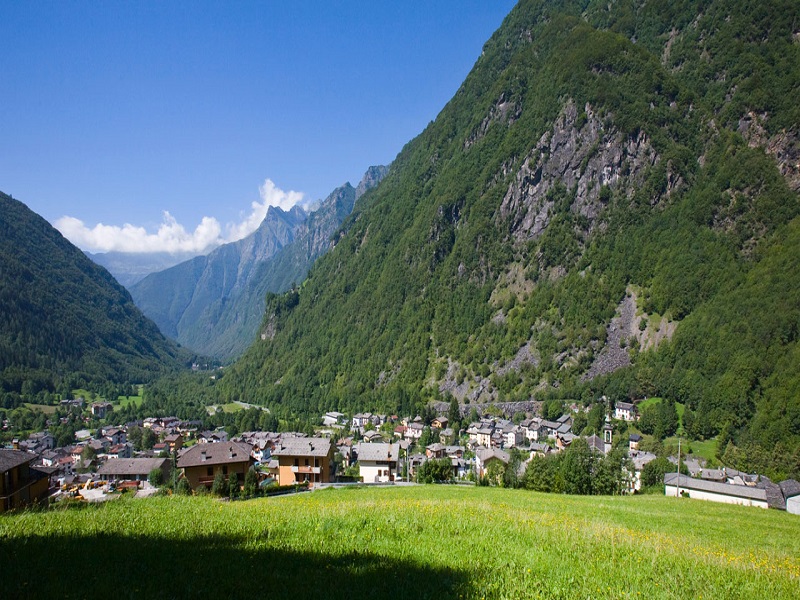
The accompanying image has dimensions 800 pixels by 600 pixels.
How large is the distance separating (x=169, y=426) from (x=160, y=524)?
489 ft

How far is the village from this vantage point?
153 ft

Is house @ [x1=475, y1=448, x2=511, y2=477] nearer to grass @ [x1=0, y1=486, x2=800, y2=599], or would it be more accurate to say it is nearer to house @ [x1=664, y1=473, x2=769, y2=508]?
house @ [x1=664, y1=473, x2=769, y2=508]

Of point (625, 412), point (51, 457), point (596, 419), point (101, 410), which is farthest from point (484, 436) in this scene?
point (101, 410)

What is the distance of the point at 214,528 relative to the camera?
11.5m

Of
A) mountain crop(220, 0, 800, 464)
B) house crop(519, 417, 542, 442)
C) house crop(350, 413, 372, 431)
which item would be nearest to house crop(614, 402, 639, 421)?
mountain crop(220, 0, 800, 464)

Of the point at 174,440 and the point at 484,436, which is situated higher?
the point at 484,436

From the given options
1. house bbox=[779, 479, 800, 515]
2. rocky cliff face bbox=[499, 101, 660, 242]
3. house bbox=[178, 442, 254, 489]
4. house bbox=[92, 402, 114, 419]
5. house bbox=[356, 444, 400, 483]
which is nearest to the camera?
house bbox=[178, 442, 254, 489]

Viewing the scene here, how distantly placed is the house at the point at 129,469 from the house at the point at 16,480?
4532 cm

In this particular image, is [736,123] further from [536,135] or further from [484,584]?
[484,584]

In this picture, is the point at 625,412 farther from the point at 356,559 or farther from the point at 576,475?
the point at 356,559

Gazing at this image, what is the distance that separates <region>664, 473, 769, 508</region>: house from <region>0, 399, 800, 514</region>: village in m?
0.12

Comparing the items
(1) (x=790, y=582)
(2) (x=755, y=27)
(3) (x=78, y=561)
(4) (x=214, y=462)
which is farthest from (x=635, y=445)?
(2) (x=755, y=27)

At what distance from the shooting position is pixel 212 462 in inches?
1935

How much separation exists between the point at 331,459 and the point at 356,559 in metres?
57.3
